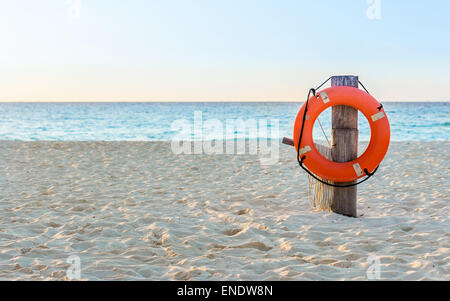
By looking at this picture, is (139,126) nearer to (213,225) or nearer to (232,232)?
(213,225)

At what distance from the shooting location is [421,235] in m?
2.81

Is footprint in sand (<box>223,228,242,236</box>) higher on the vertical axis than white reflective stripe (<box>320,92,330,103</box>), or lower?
lower

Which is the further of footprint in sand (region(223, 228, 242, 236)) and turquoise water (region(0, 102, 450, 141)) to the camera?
turquoise water (region(0, 102, 450, 141))

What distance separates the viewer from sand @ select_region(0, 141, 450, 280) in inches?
89.2

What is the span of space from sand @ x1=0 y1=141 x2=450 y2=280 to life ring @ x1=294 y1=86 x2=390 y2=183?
1.17 ft

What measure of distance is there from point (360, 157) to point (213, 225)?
1233mm

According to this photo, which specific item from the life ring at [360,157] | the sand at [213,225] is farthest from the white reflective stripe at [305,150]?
the sand at [213,225]

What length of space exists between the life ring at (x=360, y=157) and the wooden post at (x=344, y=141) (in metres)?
0.07

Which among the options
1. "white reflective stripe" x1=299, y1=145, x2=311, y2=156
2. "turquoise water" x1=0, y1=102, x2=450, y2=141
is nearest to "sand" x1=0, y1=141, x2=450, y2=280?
"white reflective stripe" x1=299, y1=145, x2=311, y2=156

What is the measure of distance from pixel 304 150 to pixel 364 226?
709 mm

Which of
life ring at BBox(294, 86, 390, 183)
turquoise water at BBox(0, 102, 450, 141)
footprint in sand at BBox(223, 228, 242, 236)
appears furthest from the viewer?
turquoise water at BBox(0, 102, 450, 141)

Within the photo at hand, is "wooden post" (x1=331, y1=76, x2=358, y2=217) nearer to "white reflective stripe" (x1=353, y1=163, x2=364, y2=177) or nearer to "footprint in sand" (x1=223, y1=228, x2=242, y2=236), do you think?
"white reflective stripe" (x1=353, y1=163, x2=364, y2=177)

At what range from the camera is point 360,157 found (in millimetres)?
3232

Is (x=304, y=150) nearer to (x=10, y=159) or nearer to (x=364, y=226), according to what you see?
(x=364, y=226)
